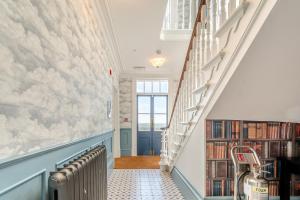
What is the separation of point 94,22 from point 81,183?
7.34ft

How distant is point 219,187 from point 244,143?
61 centimetres

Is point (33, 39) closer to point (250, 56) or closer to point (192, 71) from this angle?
point (250, 56)

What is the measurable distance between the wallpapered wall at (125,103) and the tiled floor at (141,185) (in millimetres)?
2475

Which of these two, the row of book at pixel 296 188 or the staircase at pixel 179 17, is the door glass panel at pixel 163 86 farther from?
the row of book at pixel 296 188

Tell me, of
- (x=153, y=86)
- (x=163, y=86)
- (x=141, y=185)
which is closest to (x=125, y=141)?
(x=153, y=86)

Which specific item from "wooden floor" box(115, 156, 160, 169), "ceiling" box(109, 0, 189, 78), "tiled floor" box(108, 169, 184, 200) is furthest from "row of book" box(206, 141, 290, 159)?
"wooden floor" box(115, 156, 160, 169)

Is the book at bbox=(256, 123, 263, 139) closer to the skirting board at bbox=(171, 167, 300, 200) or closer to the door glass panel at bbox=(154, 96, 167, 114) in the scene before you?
the skirting board at bbox=(171, 167, 300, 200)

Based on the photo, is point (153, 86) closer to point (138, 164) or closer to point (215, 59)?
point (138, 164)

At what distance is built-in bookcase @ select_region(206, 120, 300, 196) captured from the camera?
280cm

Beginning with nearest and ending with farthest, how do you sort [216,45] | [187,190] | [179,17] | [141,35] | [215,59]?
[215,59] → [216,45] → [187,190] → [141,35] → [179,17]

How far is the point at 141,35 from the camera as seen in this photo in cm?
486

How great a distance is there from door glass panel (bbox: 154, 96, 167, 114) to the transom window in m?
0.21

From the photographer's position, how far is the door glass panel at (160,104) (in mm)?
8133

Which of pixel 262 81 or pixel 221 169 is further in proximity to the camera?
pixel 221 169
